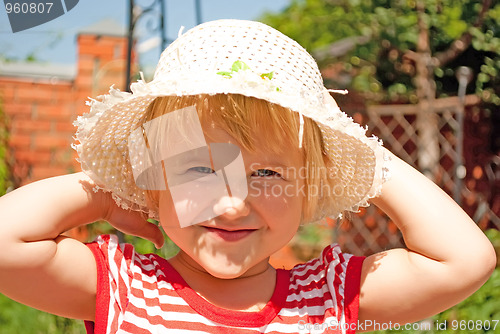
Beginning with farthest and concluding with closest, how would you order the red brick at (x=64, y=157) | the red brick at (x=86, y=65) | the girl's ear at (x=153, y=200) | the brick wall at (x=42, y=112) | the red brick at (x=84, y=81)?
the red brick at (x=86, y=65), the red brick at (x=84, y=81), the brick wall at (x=42, y=112), the red brick at (x=64, y=157), the girl's ear at (x=153, y=200)

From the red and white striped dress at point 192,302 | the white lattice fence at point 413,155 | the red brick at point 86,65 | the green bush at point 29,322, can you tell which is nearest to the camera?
the red and white striped dress at point 192,302

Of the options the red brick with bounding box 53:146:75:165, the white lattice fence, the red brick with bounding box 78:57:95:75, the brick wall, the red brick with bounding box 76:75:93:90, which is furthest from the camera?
the red brick with bounding box 78:57:95:75

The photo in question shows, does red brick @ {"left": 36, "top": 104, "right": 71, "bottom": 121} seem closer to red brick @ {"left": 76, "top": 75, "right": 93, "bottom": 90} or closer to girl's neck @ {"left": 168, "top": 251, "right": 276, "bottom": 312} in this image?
red brick @ {"left": 76, "top": 75, "right": 93, "bottom": 90}

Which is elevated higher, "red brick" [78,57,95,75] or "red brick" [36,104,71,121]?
"red brick" [78,57,95,75]

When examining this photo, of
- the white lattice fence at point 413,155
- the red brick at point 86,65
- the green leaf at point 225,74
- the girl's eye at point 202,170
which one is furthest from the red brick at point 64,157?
the green leaf at point 225,74

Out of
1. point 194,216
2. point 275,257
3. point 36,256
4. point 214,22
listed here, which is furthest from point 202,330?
point 275,257

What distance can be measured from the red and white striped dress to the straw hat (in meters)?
0.14

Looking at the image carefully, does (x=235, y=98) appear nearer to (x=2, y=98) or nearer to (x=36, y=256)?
(x=36, y=256)

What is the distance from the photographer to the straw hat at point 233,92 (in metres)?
1.15

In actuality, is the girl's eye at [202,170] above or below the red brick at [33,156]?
above

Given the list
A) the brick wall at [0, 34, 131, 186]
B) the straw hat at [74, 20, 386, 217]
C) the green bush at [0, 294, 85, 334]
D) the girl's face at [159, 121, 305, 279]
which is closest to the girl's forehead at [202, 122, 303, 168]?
the girl's face at [159, 121, 305, 279]

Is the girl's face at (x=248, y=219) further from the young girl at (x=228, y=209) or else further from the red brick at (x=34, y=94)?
the red brick at (x=34, y=94)

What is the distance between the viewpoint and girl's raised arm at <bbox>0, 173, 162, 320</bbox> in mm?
1192

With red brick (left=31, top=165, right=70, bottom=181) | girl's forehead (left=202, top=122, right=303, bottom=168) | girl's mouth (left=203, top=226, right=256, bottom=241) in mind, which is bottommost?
red brick (left=31, top=165, right=70, bottom=181)
